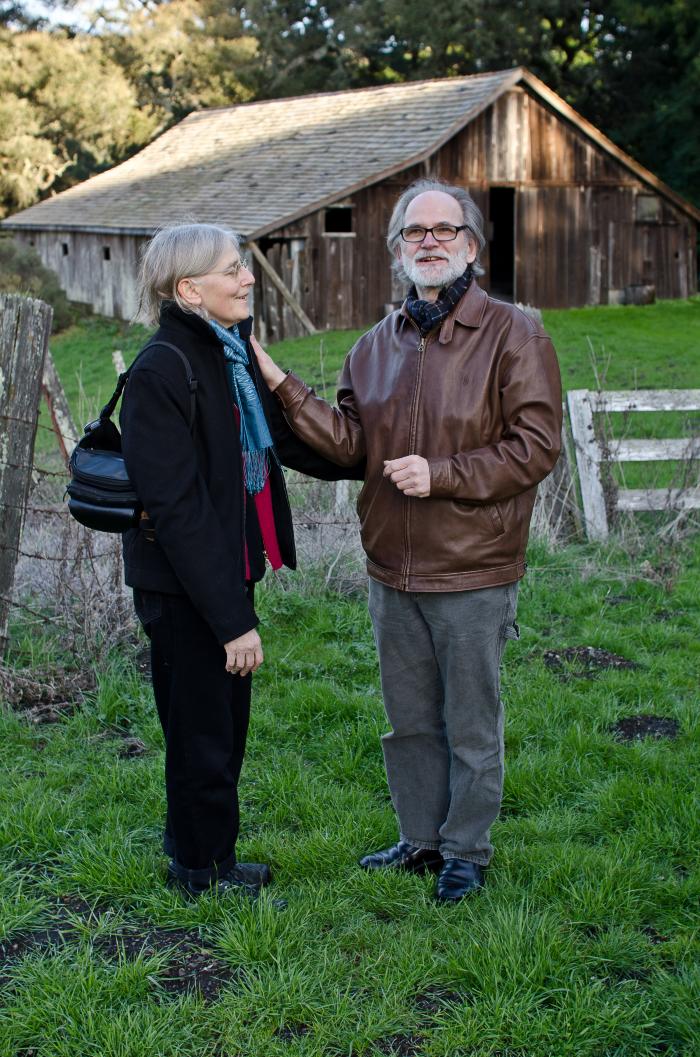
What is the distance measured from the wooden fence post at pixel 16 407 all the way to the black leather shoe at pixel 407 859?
92.2 inches

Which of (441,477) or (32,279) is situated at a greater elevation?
(32,279)

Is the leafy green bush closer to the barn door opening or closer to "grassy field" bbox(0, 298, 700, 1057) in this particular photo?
the barn door opening

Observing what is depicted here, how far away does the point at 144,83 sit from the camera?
4347cm

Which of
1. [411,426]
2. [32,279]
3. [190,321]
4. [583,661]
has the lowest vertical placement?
[583,661]

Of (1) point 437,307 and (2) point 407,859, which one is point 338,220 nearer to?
(1) point 437,307

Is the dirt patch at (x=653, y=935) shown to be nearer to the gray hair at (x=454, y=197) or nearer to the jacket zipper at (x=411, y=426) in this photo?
the jacket zipper at (x=411, y=426)

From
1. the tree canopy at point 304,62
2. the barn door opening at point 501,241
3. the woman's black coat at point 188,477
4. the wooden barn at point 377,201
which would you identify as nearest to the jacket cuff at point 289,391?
the woman's black coat at point 188,477

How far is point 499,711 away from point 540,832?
0.61 m

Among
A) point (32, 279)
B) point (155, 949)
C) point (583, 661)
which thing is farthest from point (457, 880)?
point (32, 279)

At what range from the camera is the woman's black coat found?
10.6 feet

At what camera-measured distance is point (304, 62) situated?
4250 cm

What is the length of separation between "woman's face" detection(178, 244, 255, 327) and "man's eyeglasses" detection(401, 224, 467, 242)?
→ 21.8 inches

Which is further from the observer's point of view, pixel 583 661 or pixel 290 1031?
pixel 583 661

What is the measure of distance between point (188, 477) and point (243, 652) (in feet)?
1.83
